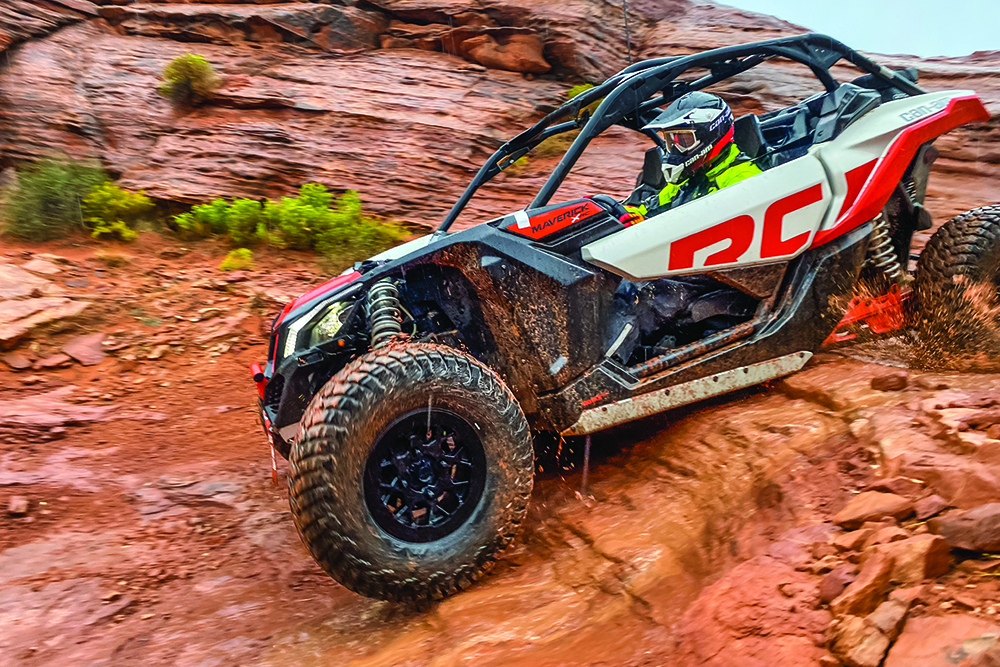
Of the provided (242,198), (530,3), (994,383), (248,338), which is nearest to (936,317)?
(994,383)

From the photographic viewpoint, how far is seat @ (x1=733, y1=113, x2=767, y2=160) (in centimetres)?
351

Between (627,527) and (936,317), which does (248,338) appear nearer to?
(627,527)

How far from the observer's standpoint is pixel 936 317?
3600 millimetres

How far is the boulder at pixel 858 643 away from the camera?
172 centimetres

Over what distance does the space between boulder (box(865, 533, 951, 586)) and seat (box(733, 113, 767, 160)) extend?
2.16m

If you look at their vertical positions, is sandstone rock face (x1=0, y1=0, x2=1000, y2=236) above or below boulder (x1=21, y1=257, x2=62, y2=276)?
above

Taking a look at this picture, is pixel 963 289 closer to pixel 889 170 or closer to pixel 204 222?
pixel 889 170

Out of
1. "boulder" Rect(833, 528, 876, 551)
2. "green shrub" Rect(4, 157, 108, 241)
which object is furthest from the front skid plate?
"green shrub" Rect(4, 157, 108, 241)

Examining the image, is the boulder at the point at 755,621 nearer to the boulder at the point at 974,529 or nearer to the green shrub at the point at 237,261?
the boulder at the point at 974,529

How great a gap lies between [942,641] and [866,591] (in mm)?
→ 245

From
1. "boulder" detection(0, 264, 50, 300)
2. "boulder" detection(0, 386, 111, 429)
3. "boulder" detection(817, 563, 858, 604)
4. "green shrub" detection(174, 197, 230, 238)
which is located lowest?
"boulder" detection(0, 386, 111, 429)

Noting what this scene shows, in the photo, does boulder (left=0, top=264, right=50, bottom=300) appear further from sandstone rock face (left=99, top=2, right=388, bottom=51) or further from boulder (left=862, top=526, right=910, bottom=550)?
boulder (left=862, top=526, right=910, bottom=550)

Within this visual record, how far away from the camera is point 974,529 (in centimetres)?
193

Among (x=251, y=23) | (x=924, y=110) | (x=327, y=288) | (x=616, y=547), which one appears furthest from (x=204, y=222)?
(x=924, y=110)
